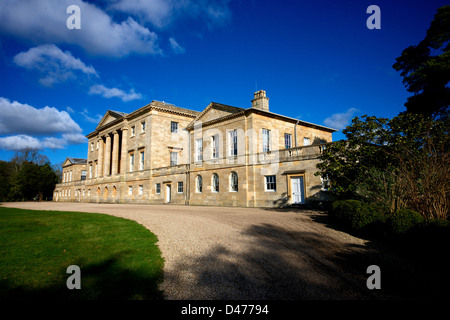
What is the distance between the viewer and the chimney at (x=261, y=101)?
78.6ft

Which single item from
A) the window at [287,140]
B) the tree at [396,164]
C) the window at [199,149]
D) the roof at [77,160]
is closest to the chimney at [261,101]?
the window at [287,140]

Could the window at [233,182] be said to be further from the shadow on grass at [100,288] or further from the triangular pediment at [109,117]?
the triangular pediment at [109,117]

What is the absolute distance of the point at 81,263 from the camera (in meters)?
5.46

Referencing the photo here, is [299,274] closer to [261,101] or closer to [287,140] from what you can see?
[261,101]

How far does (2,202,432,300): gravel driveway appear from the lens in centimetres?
441

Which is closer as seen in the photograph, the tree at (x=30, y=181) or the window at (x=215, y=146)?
the window at (x=215, y=146)

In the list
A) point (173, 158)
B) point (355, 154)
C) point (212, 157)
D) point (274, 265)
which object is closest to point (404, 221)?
point (274, 265)

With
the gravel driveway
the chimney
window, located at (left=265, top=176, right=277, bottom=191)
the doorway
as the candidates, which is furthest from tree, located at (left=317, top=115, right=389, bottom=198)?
the doorway

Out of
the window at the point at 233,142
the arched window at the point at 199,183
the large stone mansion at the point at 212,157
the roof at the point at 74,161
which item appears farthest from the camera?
the roof at the point at 74,161

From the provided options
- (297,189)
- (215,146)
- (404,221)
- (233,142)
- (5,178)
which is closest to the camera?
(404,221)

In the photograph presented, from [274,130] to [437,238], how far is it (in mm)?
18745

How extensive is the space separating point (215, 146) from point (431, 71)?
1877cm

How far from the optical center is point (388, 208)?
857 cm

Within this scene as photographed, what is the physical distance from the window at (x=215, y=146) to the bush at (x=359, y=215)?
53.9ft
